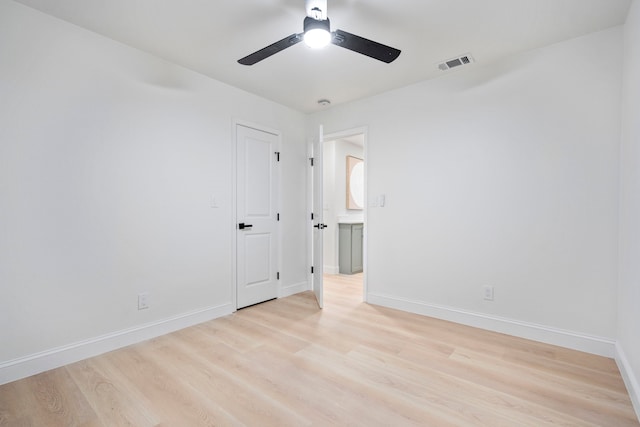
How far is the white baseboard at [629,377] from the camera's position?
164cm

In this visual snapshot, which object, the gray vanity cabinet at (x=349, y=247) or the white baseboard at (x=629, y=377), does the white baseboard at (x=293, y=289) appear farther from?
the white baseboard at (x=629, y=377)

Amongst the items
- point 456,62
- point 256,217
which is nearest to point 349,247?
point 256,217

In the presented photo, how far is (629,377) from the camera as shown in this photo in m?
1.83

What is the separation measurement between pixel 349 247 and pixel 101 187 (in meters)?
3.77

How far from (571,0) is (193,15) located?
8.28 ft

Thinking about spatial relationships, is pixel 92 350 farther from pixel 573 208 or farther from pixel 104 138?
pixel 573 208

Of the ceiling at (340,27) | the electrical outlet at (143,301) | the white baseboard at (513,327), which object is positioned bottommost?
the white baseboard at (513,327)

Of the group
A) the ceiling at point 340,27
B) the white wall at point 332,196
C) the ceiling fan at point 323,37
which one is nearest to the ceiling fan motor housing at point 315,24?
the ceiling fan at point 323,37

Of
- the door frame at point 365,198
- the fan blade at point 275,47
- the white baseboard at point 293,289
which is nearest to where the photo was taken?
the fan blade at point 275,47

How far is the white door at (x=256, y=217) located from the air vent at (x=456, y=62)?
2037 mm

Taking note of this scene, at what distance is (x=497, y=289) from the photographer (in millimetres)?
2766

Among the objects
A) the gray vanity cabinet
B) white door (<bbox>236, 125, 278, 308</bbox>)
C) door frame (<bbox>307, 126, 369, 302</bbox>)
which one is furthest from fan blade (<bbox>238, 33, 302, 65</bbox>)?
the gray vanity cabinet

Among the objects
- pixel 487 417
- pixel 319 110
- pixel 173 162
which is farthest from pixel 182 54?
pixel 487 417

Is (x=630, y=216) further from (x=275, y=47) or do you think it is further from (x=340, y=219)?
(x=340, y=219)
